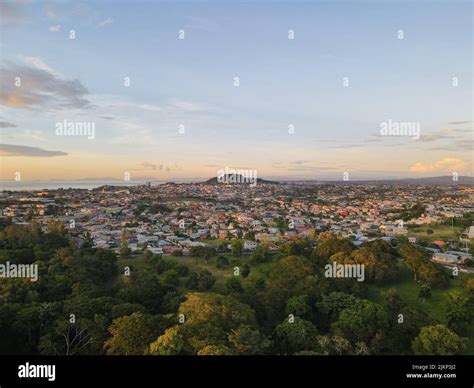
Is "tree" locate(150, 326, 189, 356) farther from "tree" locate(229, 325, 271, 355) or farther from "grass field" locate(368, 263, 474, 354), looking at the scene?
"grass field" locate(368, 263, 474, 354)

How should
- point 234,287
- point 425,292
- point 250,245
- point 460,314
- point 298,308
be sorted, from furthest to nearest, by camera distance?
point 250,245, point 425,292, point 234,287, point 460,314, point 298,308

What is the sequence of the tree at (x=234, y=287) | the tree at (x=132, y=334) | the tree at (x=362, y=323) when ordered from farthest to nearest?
1. the tree at (x=234, y=287)
2. the tree at (x=362, y=323)
3. the tree at (x=132, y=334)

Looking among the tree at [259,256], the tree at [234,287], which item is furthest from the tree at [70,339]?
the tree at [259,256]

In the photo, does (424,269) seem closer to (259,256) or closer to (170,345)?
(259,256)

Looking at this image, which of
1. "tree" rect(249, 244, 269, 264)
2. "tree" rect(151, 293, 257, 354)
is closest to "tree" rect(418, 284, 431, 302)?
"tree" rect(249, 244, 269, 264)

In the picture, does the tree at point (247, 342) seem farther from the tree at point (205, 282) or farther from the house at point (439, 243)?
the house at point (439, 243)

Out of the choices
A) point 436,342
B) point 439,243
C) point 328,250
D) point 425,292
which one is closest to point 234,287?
point 328,250

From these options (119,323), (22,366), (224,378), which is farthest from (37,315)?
(224,378)
